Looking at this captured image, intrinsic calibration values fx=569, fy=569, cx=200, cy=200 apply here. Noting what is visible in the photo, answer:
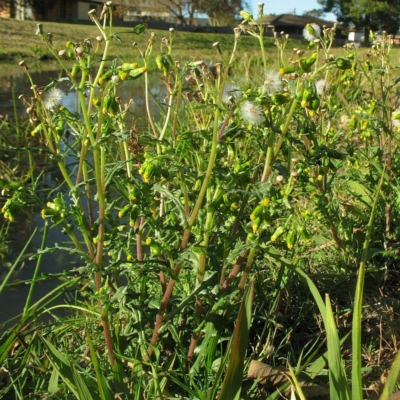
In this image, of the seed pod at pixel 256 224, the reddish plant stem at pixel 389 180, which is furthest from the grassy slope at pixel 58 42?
the seed pod at pixel 256 224

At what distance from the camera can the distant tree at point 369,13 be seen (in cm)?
3909

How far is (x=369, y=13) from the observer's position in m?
39.3

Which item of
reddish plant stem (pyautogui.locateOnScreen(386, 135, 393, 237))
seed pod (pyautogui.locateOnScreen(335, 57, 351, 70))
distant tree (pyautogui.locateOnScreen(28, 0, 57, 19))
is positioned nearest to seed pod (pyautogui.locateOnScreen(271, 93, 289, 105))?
seed pod (pyautogui.locateOnScreen(335, 57, 351, 70))

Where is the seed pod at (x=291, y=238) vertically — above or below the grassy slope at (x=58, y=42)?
below

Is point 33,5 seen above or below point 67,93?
above

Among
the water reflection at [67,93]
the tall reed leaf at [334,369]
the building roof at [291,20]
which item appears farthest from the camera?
the building roof at [291,20]

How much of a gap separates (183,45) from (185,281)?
2400 centimetres

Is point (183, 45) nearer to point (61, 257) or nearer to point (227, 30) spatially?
point (227, 30)

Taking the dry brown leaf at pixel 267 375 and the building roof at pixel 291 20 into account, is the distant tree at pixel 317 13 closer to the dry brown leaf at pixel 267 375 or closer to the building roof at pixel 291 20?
the building roof at pixel 291 20

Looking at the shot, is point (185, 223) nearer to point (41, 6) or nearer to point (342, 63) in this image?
point (342, 63)

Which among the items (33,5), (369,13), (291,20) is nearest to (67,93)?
(33,5)

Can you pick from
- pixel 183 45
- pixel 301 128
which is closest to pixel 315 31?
pixel 301 128

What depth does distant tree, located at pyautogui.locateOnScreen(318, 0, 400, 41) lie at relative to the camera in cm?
3909

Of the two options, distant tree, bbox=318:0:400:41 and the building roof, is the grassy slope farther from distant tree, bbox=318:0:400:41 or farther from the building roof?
the building roof
